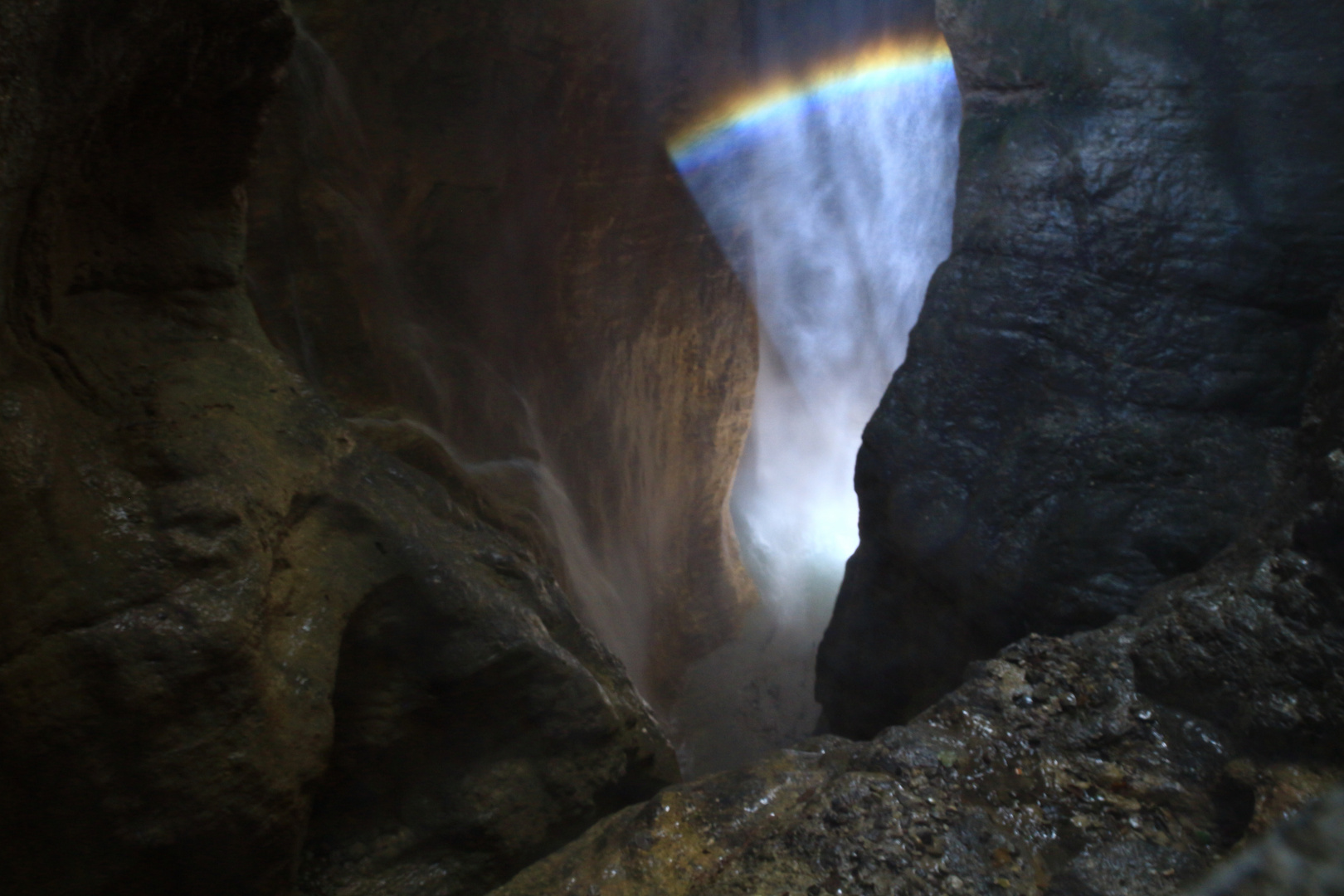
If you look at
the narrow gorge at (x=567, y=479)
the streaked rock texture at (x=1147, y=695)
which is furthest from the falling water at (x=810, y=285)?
the streaked rock texture at (x=1147, y=695)

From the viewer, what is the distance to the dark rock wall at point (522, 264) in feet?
14.6

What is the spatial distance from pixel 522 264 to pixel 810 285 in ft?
15.5

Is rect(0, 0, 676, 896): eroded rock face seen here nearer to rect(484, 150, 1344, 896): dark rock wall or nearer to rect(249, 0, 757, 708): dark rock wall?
rect(484, 150, 1344, 896): dark rock wall

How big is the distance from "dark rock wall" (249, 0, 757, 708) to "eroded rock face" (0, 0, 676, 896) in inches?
65.6

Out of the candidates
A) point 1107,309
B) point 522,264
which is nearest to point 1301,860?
point 1107,309

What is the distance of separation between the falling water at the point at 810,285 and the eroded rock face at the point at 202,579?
162 inches

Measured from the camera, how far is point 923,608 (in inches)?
177

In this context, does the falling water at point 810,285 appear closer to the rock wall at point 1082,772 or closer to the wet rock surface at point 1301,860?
the rock wall at point 1082,772

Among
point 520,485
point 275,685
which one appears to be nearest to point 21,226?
point 275,685

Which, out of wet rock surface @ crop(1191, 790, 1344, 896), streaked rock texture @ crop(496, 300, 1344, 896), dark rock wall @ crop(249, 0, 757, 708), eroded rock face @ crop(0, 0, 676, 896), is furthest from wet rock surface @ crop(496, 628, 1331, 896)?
dark rock wall @ crop(249, 0, 757, 708)

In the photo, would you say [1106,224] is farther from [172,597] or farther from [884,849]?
[172,597]

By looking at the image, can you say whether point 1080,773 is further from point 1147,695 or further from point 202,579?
point 202,579

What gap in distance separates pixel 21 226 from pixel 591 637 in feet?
8.04

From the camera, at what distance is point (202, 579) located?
2.14m
